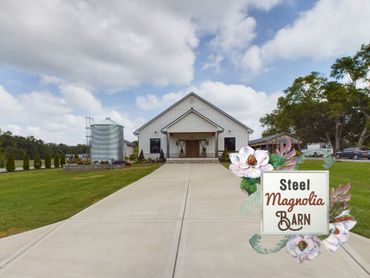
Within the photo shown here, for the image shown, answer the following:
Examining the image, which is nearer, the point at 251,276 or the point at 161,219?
the point at 251,276

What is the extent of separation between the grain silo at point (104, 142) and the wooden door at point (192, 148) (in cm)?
754

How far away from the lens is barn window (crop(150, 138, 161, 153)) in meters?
27.7

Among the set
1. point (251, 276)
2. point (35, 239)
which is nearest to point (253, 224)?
point (251, 276)

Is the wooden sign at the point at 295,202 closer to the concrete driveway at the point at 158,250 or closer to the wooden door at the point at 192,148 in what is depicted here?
the concrete driveway at the point at 158,250

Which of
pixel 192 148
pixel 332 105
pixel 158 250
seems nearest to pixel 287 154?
pixel 158 250

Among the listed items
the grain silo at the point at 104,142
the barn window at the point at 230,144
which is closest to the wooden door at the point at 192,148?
the barn window at the point at 230,144

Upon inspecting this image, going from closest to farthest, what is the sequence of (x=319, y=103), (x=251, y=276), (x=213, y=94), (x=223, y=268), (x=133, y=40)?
(x=251, y=276), (x=223, y=268), (x=133, y=40), (x=213, y=94), (x=319, y=103)

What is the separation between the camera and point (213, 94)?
31.6 metres

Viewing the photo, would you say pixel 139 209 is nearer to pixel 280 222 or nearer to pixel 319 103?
pixel 280 222

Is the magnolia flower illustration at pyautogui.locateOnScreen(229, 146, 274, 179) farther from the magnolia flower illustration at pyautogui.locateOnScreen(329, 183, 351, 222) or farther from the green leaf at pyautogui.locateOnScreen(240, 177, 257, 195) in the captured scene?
the magnolia flower illustration at pyautogui.locateOnScreen(329, 183, 351, 222)

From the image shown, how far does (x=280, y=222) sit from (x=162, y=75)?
82.5 feet

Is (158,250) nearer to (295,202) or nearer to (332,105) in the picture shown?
(295,202)

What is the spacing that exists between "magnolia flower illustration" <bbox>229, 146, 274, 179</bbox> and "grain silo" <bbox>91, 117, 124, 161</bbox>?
72.7ft

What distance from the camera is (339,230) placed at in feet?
5.10
